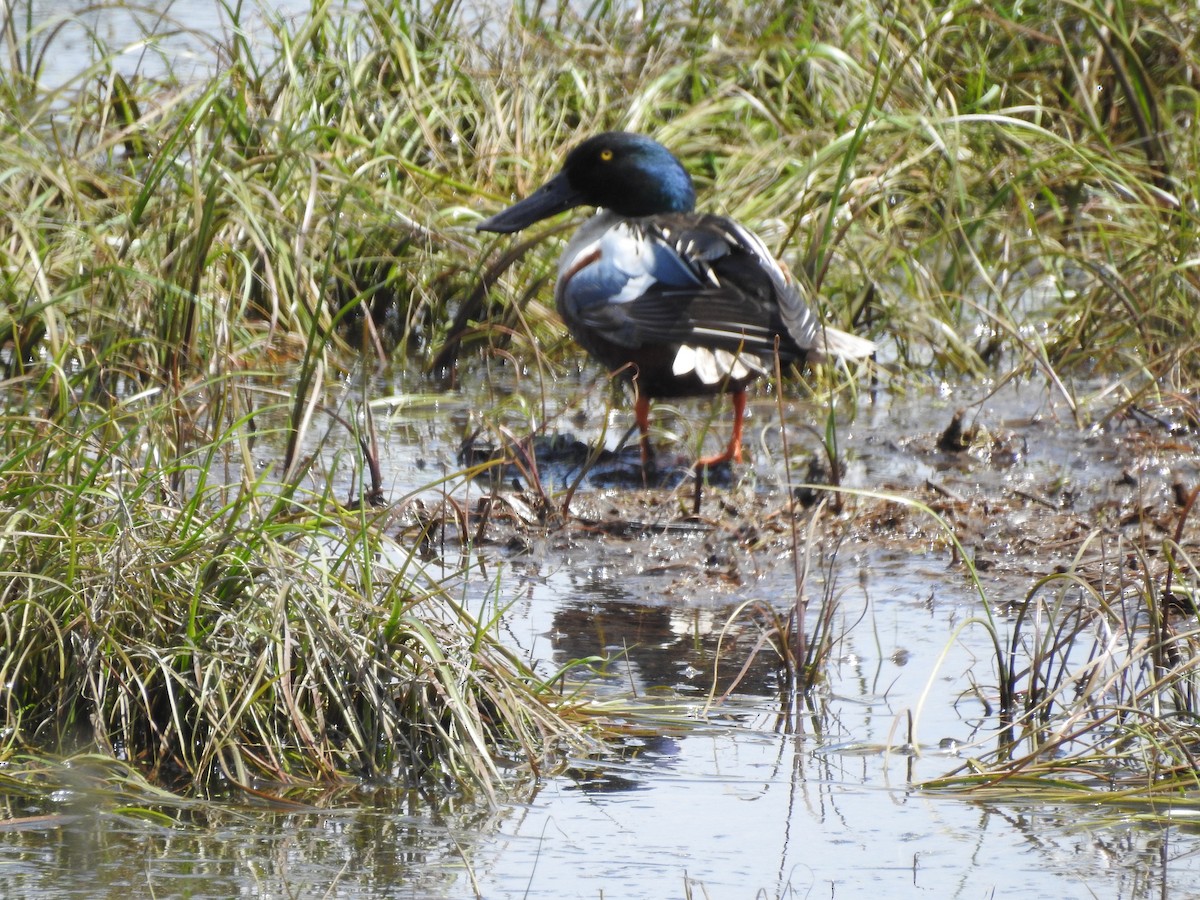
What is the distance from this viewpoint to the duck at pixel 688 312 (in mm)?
5555

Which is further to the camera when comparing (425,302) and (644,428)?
(425,302)

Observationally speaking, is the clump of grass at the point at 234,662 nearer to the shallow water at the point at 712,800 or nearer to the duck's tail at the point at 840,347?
the shallow water at the point at 712,800

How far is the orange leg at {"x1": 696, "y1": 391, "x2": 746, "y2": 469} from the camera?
5.51 meters

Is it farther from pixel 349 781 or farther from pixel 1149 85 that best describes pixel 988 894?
pixel 1149 85

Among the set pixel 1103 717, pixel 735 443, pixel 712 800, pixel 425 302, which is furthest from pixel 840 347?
pixel 712 800

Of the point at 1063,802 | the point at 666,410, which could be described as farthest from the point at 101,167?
the point at 1063,802

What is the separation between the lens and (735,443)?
18.3ft

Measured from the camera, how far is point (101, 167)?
6793 mm

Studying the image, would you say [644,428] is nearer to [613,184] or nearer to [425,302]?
[613,184]

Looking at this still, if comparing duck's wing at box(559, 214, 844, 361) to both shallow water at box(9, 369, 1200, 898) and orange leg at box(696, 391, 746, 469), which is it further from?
shallow water at box(9, 369, 1200, 898)

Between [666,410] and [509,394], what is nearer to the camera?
[666,410]

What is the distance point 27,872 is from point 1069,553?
2.78m

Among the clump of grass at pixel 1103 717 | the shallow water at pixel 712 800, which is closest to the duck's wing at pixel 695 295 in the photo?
the shallow water at pixel 712 800

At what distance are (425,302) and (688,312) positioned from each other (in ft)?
4.76
